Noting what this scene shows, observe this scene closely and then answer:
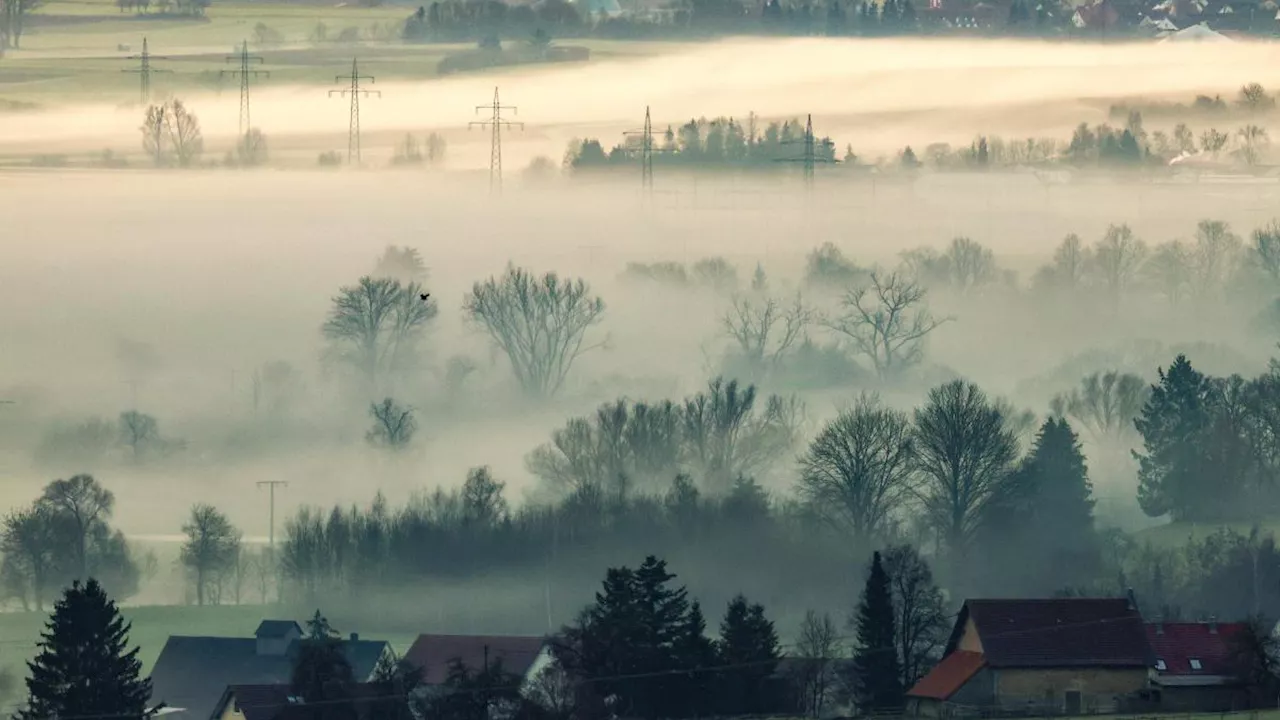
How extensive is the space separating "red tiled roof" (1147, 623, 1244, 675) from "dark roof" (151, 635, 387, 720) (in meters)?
28.1

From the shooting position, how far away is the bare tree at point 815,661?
4663 inches

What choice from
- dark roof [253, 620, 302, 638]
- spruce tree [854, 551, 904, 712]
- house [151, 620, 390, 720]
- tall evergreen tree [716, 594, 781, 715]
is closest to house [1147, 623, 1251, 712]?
spruce tree [854, 551, 904, 712]

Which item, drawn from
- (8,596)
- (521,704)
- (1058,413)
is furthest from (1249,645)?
(1058,413)

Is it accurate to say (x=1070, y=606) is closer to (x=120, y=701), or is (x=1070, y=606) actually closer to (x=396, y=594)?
(x=120, y=701)

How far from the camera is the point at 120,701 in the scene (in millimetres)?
114625

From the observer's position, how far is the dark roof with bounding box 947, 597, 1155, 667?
120938 mm

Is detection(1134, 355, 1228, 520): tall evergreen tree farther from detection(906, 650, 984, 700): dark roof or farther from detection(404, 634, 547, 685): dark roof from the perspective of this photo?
detection(906, 650, 984, 700): dark roof

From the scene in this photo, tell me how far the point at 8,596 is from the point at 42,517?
804 centimetres

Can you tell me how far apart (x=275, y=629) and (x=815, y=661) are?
3083 centimetres

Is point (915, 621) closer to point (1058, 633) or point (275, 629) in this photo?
point (1058, 633)

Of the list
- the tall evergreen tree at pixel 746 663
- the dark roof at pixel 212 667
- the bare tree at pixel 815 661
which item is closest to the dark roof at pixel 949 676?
the bare tree at pixel 815 661

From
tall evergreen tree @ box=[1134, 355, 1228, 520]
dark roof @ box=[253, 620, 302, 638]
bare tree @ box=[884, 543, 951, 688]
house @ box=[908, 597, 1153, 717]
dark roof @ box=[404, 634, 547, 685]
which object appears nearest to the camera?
Answer: house @ box=[908, 597, 1153, 717]

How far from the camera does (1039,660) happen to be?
120688 millimetres

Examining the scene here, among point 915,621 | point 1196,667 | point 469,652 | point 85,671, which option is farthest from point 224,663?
point 1196,667
